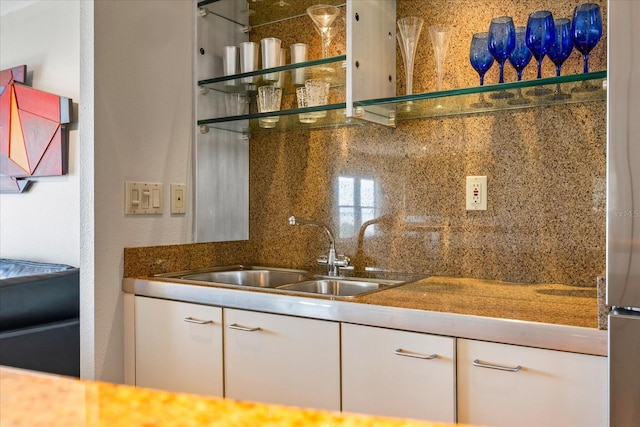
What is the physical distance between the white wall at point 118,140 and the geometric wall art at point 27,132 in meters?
1.41

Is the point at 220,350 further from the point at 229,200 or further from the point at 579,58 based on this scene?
the point at 579,58

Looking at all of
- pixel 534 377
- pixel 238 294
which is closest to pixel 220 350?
pixel 238 294

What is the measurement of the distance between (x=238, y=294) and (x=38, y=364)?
1060 millimetres

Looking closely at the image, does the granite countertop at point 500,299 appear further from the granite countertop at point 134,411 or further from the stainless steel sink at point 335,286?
the granite countertop at point 134,411

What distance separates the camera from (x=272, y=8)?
2.38 metres

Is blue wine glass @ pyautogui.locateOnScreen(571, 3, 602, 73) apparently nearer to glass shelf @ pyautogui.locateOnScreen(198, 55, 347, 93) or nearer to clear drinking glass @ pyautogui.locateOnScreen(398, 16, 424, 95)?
clear drinking glass @ pyautogui.locateOnScreen(398, 16, 424, 95)

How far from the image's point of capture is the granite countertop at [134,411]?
0.47 metres

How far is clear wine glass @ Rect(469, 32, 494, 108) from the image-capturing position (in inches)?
70.0

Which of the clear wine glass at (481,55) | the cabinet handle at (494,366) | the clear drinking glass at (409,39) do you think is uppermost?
the clear drinking glass at (409,39)

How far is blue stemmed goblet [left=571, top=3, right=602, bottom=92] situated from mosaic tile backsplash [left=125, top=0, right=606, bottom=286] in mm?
146

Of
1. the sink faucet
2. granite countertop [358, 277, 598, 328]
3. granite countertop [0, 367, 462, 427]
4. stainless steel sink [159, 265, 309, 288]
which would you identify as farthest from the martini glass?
granite countertop [0, 367, 462, 427]

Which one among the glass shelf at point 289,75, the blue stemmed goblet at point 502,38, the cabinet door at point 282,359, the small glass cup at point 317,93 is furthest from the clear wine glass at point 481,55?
the cabinet door at point 282,359

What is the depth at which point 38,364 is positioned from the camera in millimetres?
2219

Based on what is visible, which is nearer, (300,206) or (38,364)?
(38,364)
